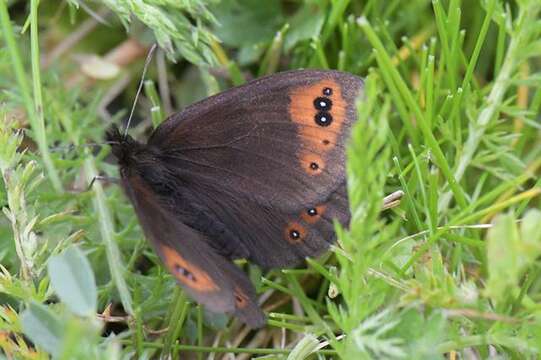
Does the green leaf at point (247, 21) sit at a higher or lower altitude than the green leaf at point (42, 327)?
higher

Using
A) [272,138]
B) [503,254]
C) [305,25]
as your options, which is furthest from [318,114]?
[305,25]

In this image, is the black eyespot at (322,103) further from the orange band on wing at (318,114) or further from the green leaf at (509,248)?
the green leaf at (509,248)

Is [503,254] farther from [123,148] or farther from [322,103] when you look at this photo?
[123,148]

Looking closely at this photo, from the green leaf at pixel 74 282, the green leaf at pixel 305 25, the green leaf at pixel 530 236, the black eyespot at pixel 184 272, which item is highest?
the green leaf at pixel 305 25

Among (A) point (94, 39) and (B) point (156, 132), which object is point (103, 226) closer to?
(B) point (156, 132)

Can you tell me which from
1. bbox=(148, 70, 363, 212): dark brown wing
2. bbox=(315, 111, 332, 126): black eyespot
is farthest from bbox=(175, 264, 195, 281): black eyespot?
bbox=(315, 111, 332, 126): black eyespot

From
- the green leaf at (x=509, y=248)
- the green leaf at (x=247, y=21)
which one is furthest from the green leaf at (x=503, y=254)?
the green leaf at (x=247, y=21)
